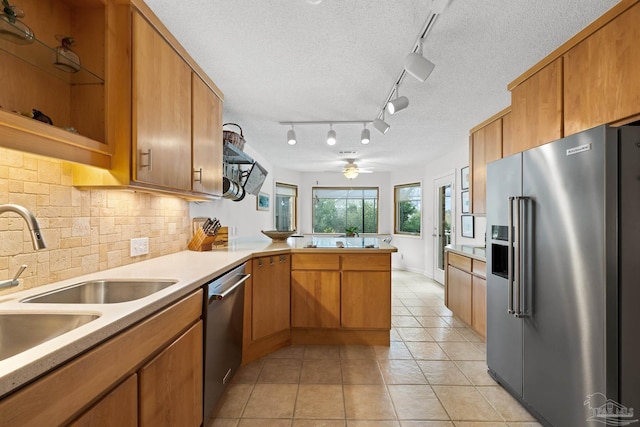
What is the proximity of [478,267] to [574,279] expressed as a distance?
145 cm

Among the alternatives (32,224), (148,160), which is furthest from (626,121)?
(32,224)

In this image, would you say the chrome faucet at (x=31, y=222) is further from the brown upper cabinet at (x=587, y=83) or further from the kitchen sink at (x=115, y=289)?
the brown upper cabinet at (x=587, y=83)

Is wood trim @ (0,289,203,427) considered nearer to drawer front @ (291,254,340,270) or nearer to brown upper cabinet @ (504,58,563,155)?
drawer front @ (291,254,340,270)

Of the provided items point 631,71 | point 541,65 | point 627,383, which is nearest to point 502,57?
point 541,65

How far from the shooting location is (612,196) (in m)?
1.30

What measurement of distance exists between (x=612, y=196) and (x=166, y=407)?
2121mm

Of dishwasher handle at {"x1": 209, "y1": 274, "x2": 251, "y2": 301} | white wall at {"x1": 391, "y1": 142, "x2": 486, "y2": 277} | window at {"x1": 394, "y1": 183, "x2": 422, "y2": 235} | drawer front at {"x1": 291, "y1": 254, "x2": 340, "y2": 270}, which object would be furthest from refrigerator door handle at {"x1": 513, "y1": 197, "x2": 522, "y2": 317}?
window at {"x1": 394, "y1": 183, "x2": 422, "y2": 235}

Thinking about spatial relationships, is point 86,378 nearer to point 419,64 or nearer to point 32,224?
point 32,224

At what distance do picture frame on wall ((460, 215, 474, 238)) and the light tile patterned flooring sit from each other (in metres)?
1.87

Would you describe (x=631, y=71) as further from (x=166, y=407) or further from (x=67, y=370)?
(x=166, y=407)

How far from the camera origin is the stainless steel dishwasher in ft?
5.17

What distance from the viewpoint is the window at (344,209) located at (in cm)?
727

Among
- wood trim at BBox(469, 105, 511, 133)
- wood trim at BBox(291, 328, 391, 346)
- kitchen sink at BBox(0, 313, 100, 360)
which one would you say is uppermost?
wood trim at BBox(469, 105, 511, 133)

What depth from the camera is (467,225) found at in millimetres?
4504
